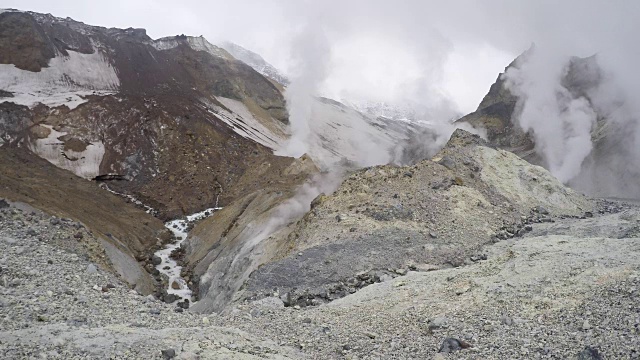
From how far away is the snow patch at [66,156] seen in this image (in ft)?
148

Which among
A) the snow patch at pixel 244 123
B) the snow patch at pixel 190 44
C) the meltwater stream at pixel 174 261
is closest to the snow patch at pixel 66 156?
the meltwater stream at pixel 174 261

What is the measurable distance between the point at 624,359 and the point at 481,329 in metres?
2.22

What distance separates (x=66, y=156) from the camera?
45906 millimetres

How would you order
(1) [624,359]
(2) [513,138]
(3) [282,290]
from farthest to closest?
(2) [513,138] → (3) [282,290] → (1) [624,359]

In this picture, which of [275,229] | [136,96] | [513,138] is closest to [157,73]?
[136,96]

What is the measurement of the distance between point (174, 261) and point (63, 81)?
4186 centimetres

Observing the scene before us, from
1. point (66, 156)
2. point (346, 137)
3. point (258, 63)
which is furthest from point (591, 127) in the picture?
point (258, 63)

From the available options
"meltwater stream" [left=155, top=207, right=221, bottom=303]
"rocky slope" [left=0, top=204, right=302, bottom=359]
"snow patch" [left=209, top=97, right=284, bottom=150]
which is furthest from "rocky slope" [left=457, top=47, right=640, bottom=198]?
"rocky slope" [left=0, top=204, right=302, bottom=359]

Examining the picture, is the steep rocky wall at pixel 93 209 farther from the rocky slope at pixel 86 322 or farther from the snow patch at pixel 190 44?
the snow patch at pixel 190 44

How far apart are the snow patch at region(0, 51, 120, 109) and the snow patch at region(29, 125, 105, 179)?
6.68 metres

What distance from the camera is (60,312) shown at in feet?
27.7

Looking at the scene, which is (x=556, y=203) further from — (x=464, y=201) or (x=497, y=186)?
(x=464, y=201)

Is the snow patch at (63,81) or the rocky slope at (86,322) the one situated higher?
the snow patch at (63,81)

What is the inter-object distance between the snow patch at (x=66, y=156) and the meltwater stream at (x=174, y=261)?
43.7ft
